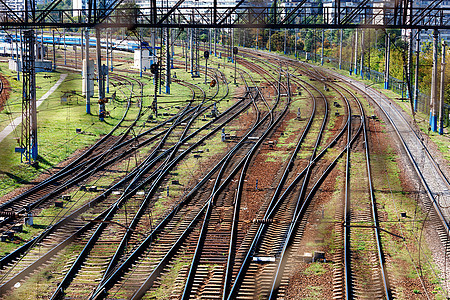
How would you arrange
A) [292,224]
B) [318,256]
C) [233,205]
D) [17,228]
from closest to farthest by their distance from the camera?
[318,256] → [17,228] → [292,224] → [233,205]

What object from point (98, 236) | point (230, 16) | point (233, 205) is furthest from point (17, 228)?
Result: point (230, 16)

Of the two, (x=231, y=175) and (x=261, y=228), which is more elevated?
(x=231, y=175)

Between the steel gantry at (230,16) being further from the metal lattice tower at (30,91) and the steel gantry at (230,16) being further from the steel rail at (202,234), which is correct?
the steel rail at (202,234)

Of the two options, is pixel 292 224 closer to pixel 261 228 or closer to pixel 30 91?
pixel 261 228

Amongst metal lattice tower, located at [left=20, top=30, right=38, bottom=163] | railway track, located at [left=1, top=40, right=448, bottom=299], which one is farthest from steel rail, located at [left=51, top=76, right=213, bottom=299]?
metal lattice tower, located at [left=20, top=30, right=38, bottom=163]

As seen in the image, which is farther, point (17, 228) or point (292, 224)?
point (292, 224)

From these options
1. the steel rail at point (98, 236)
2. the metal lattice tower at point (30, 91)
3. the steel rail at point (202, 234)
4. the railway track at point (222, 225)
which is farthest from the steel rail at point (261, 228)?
the metal lattice tower at point (30, 91)

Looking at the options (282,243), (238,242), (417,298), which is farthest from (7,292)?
(417,298)


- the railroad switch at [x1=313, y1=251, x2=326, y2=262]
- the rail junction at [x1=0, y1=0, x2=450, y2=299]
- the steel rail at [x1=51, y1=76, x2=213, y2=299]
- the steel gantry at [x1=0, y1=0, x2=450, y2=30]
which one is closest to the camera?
the steel rail at [x1=51, y1=76, x2=213, y2=299]

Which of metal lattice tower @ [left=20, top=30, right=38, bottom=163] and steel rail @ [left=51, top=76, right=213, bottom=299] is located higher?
metal lattice tower @ [left=20, top=30, right=38, bottom=163]

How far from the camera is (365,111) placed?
123ft

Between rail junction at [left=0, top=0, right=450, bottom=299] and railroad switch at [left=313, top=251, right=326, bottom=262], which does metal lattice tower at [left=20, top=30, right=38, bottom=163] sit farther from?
railroad switch at [left=313, top=251, right=326, bottom=262]

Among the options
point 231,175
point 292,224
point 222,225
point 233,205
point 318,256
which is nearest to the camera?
point 318,256

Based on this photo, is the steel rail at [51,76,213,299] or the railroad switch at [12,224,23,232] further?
the railroad switch at [12,224,23,232]
